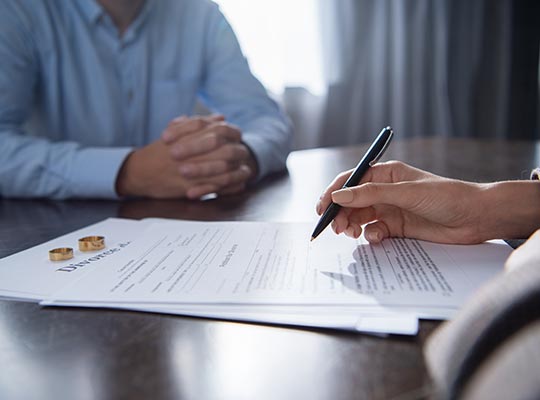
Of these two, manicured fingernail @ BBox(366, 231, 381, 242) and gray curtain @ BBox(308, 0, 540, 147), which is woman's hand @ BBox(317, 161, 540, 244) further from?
gray curtain @ BBox(308, 0, 540, 147)

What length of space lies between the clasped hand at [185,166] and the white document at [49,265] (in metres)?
0.24

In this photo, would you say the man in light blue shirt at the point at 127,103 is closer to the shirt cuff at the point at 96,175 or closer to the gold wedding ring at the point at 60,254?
the shirt cuff at the point at 96,175

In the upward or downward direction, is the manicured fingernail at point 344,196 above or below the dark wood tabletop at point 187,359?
above

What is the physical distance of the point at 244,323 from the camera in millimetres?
348

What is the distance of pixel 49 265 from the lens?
49 centimetres

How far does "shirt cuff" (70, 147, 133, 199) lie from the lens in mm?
881

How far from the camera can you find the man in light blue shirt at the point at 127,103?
2.92 ft

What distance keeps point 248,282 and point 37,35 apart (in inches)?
36.7

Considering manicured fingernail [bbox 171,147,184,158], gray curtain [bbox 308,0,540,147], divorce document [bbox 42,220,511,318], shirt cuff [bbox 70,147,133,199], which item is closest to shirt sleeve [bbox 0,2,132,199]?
shirt cuff [bbox 70,147,133,199]

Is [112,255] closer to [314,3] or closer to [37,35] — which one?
[37,35]

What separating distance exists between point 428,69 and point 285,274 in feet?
8.54

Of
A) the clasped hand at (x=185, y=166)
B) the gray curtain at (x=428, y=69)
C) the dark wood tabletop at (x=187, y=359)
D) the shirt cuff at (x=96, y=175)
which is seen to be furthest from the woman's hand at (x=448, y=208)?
the gray curtain at (x=428, y=69)

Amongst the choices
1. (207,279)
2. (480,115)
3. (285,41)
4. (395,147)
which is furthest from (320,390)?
(480,115)

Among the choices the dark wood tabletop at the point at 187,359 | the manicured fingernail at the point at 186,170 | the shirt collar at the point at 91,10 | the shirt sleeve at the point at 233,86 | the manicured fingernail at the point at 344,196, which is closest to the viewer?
the dark wood tabletop at the point at 187,359
